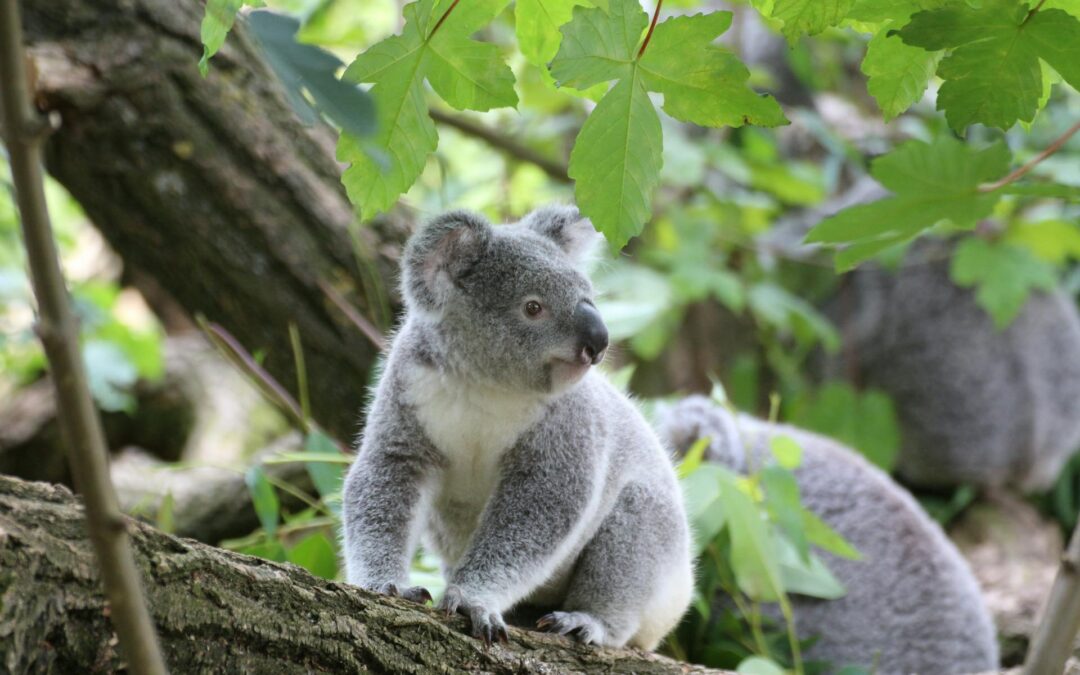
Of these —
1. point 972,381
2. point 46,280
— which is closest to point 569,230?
point 46,280

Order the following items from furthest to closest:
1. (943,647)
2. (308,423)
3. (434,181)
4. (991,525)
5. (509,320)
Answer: (434,181) < (991,525) < (943,647) < (308,423) < (509,320)

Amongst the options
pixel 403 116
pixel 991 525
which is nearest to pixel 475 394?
pixel 403 116

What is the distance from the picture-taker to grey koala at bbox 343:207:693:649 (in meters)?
Result: 1.99

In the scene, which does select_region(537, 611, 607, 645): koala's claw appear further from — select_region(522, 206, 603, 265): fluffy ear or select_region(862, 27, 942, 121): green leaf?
select_region(862, 27, 942, 121): green leaf

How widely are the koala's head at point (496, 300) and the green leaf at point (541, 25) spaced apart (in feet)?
2.39

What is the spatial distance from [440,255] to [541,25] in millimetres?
836

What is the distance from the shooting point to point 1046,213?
455 cm

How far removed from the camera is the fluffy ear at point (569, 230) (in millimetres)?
2273

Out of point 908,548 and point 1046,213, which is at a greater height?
point 1046,213

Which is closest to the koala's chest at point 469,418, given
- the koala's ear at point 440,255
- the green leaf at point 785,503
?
the koala's ear at point 440,255

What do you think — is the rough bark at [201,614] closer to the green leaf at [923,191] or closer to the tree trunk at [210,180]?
the green leaf at [923,191]

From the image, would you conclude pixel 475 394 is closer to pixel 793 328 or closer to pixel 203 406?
pixel 203 406

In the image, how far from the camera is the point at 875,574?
3578 mm

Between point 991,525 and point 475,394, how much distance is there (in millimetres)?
4027
